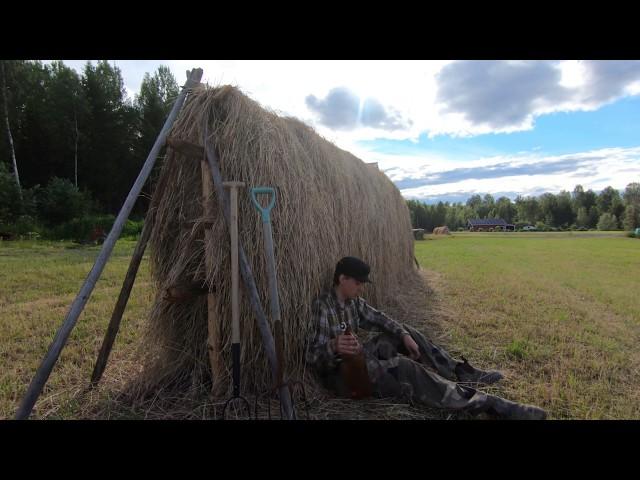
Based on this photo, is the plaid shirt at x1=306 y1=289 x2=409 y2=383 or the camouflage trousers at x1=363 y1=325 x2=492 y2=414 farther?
the plaid shirt at x1=306 y1=289 x2=409 y2=383

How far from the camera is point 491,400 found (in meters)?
2.50

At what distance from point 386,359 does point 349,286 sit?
73 centimetres

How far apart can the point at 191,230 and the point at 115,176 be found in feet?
92.9

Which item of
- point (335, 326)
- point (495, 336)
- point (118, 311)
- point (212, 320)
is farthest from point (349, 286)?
point (495, 336)

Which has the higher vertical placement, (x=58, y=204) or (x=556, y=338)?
(x=58, y=204)

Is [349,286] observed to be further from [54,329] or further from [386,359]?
[54,329]

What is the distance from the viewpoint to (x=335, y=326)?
3053 mm

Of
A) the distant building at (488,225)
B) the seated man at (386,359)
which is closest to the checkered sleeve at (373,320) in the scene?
the seated man at (386,359)

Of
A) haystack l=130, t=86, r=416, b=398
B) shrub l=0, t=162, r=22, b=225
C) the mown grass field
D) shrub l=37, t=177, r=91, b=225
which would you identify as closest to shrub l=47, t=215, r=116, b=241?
shrub l=37, t=177, r=91, b=225

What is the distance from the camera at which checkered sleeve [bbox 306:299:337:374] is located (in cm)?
286

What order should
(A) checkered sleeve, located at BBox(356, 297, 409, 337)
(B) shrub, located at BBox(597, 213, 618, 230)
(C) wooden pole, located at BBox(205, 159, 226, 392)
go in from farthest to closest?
(B) shrub, located at BBox(597, 213, 618, 230) < (A) checkered sleeve, located at BBox(356, 297, 409, 337) < (C) wooden pole, located at BBox(205, 159, 226, 392)

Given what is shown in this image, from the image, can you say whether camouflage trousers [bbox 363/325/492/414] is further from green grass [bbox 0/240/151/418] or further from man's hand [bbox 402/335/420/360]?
green grass [bbox 0/240/151/418]

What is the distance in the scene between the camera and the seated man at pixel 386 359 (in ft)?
8.37
